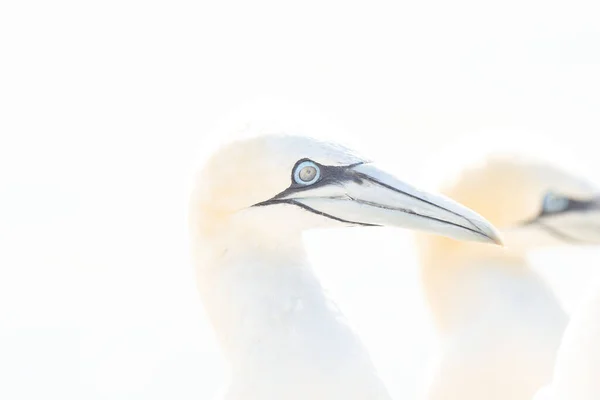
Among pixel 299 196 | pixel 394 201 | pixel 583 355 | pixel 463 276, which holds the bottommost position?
pixel 583 355

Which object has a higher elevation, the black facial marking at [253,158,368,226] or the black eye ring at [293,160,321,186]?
the black eye ring at [293,160,321,186]

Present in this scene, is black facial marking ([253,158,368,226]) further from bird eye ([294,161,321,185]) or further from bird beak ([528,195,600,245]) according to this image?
bird beak ([528,195,600,245])

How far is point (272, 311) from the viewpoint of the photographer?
22.2 feet

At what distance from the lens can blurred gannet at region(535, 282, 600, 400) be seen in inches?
217

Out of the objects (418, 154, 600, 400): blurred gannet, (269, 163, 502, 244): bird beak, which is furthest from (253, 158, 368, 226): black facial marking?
(418, 154, 600, 400): blurred gannet

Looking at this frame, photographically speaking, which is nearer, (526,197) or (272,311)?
(272,311)

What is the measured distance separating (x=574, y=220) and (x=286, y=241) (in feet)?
9.35

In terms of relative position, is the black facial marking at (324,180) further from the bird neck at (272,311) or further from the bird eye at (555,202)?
the bird eye at (555,202)

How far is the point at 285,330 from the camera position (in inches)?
265

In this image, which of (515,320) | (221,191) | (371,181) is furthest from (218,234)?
(515,320)

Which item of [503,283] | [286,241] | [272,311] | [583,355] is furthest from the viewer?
[503,283]

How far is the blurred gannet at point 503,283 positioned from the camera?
342 inches

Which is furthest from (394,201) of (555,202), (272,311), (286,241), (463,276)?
(555,202)

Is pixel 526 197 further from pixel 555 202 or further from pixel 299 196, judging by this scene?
pixel 299 196
